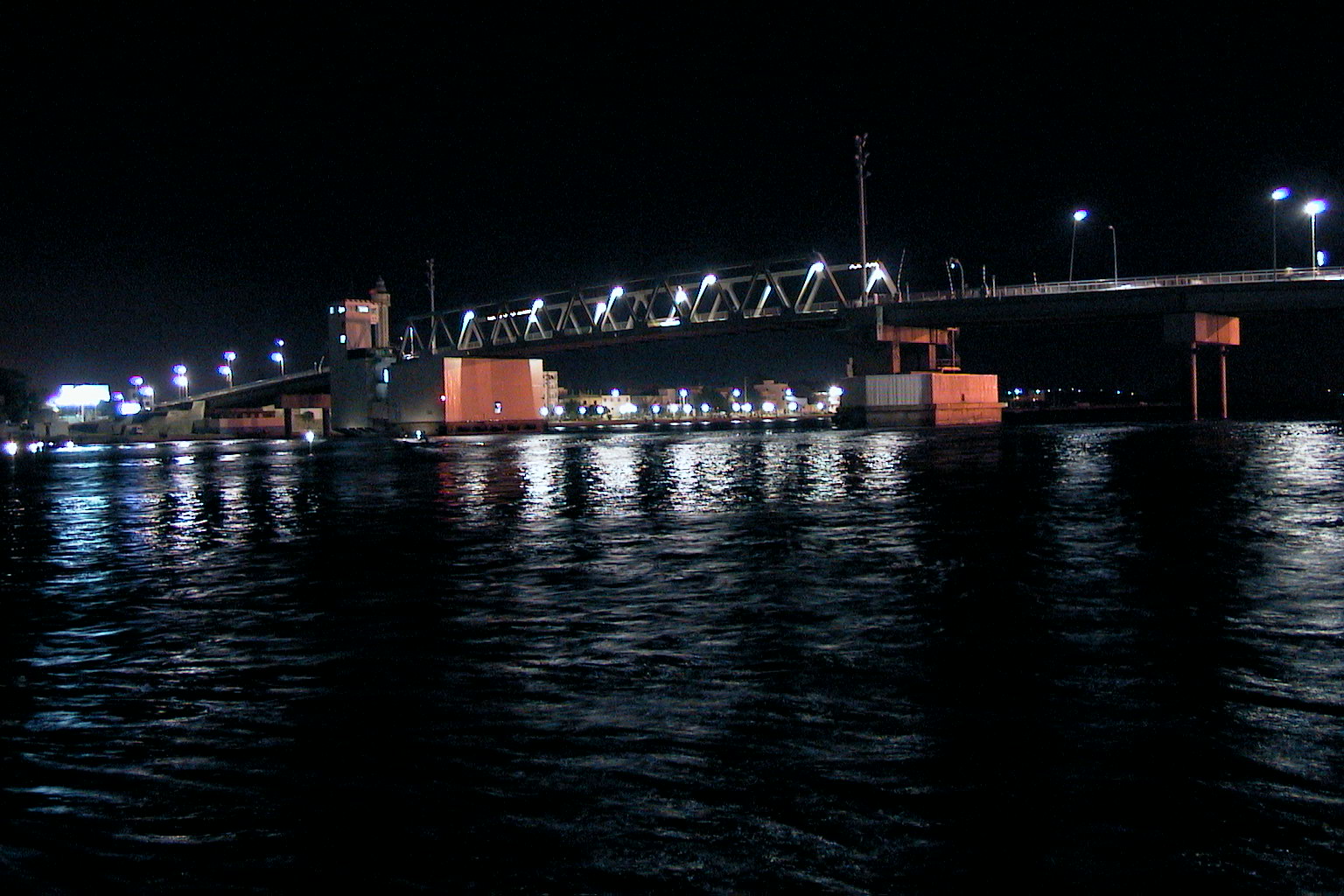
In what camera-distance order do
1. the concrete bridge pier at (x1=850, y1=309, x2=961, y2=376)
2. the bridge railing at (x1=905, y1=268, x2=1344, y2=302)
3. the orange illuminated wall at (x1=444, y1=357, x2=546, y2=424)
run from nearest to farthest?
the bridge railing at (x1=905, y1=268, x2=1344, y2=302), the concrete bridge pier at (x1=850, y1=309, x2=961, y2=376), the orange illuminated wall at (x1=444, y1=357, x2=546, y2=424)

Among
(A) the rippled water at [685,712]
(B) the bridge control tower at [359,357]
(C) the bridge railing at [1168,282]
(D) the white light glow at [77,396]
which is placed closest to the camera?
(A) the rippled water at [685,712]

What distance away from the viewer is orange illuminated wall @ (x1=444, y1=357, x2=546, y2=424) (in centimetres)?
13512

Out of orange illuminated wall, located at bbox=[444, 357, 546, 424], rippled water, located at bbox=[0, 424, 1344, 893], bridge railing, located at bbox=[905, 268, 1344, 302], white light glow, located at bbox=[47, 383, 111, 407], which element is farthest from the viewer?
white light glow, located at bbox=[47, 383, 111, 407]

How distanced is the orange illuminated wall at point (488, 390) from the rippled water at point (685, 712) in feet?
373

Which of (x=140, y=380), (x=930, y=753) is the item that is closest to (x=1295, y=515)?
(x=930, y=753)

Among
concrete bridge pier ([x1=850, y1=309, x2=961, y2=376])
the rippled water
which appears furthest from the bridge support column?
the rippled water

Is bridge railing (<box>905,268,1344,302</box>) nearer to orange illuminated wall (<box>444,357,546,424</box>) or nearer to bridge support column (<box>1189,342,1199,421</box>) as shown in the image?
bridge support column (<box>1189,342,1199,421</box>)

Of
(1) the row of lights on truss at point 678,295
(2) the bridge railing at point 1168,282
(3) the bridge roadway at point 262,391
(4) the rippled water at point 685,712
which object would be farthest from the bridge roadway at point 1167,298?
(3) the bridge roadway at point 262,391

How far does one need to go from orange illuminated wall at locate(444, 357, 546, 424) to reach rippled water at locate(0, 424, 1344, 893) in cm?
11369

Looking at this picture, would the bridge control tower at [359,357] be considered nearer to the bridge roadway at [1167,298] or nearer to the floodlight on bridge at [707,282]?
the floodlight on bridge at [707,282]

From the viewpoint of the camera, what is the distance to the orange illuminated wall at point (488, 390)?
13512 centimetres

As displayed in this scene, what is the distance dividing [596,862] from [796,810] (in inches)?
49.1

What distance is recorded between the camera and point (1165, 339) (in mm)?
94125

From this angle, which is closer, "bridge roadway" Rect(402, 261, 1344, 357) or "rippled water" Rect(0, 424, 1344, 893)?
"rippled water" Rect(0, 424, 1344, 893)
